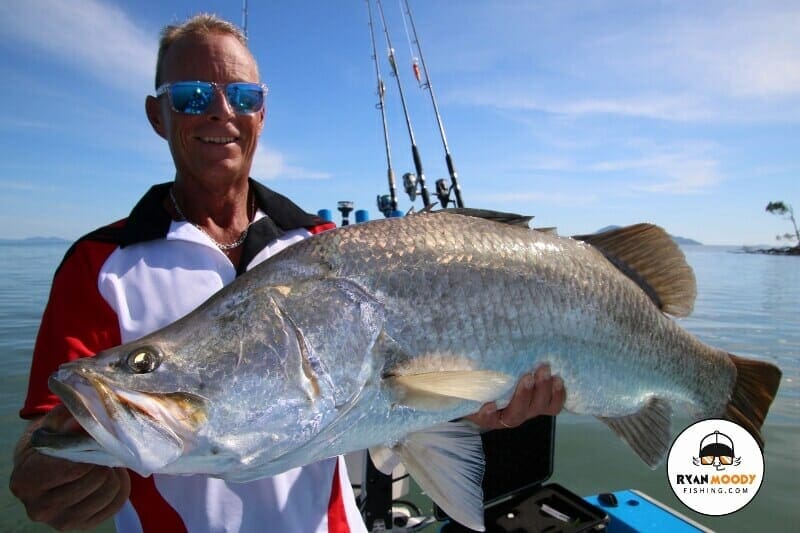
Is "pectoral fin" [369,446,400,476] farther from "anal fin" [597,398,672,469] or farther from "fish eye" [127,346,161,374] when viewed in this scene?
"anal fin" [597,398,672,469]

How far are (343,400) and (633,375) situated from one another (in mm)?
1380

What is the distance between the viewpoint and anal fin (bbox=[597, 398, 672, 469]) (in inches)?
96.1

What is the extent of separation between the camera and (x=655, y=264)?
259 cm

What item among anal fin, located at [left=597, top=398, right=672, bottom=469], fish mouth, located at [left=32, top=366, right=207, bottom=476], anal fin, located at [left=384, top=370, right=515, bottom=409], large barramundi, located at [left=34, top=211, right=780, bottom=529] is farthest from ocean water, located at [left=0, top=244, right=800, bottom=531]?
anal fin, located at [left=384, top=370, right=515, bottom=409]

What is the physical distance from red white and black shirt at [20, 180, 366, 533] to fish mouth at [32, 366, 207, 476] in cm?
59

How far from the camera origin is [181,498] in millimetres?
2027

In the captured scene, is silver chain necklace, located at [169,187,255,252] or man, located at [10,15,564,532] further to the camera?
silver chain necklace, located at [169,187,255,252]

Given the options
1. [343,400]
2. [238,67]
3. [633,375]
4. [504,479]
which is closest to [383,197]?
[504,479]

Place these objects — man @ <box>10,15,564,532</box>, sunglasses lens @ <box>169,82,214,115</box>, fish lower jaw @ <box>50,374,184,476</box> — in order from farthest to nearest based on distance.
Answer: sunglasses lens @ <box>169,82,214,115</box> < man @ <box>10,15,564,532</box> < fish lower jaw @ <box>50,374,184,476</box>

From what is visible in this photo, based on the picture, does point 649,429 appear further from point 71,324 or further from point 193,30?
point 193,30

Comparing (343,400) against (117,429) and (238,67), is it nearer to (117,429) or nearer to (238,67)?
(117,429)

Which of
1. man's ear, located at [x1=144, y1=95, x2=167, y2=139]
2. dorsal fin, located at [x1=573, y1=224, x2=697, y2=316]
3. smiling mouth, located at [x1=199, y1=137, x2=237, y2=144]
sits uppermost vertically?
man's ear, located at [x1=144, y1=95, x2=167, y2=139]

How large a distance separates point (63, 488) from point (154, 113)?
5.49 ft

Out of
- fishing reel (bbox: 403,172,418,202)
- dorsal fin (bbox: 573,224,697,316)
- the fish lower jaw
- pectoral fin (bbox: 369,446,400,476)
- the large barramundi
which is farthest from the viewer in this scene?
fishing reel (bbox: 403,172,418,202)
